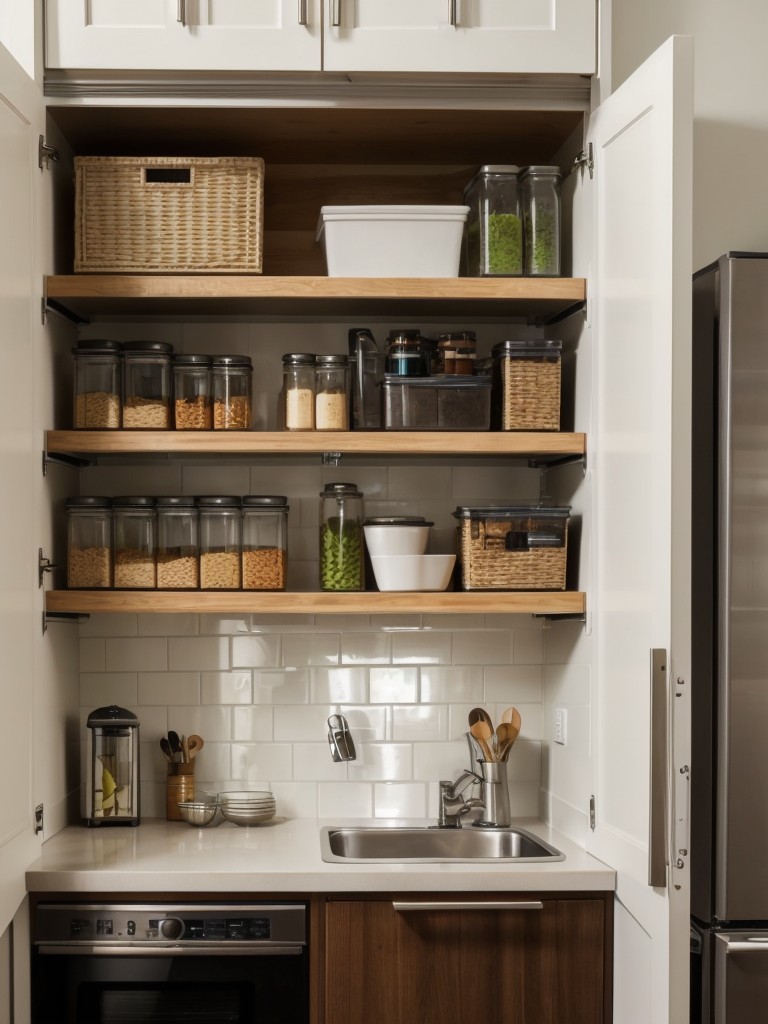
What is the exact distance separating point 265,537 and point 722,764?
3.73 feet

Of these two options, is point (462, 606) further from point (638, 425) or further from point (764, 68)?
point (764, 68)

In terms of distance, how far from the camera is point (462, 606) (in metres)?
2.53

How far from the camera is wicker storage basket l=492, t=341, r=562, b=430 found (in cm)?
258

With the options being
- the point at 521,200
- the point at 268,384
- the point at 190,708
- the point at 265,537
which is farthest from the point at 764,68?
the point at 190,708

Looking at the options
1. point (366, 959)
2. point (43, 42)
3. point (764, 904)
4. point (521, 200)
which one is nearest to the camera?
point (764, 904)

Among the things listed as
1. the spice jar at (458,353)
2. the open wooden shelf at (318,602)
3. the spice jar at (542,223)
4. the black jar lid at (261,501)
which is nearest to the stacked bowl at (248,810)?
the open wooden shelf at (318,602)

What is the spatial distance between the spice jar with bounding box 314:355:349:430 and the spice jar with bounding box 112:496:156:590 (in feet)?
1.48

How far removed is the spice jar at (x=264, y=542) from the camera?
2594 millimetres

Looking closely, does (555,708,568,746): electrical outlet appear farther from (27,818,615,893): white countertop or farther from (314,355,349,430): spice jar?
(314,355,349,430): spice jar

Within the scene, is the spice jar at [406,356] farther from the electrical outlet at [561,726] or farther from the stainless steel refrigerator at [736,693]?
the electrical outlet at [561,726]

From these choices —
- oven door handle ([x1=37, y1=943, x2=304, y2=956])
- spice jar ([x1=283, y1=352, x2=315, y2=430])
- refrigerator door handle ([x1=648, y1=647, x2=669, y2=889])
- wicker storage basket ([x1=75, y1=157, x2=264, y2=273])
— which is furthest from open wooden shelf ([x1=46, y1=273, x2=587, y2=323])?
oven door handle ([x1=37, y1=943, x2=304, y2=956])

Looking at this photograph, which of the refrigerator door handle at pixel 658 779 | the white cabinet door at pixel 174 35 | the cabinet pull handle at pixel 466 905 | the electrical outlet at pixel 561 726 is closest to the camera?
the refrigerator door handle at pixel 658 779

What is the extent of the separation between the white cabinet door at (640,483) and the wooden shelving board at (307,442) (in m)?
0.14

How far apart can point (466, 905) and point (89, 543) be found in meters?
1.17
